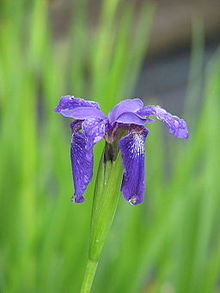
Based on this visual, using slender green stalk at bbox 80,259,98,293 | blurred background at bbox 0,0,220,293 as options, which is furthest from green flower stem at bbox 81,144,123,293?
blurred background at bbox 0,0,220,293

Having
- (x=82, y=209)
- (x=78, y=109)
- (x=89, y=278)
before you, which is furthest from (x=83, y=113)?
(x=82, y=209)

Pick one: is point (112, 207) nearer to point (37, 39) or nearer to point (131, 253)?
point (131, 253)

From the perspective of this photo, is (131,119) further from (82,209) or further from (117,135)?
(82,209)

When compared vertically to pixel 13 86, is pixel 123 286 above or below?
below

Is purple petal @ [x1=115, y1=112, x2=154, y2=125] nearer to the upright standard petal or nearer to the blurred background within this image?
the upright standard petal

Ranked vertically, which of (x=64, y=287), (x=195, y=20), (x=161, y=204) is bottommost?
(x=64, y=287)

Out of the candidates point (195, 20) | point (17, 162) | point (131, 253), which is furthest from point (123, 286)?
point (195, 20)
